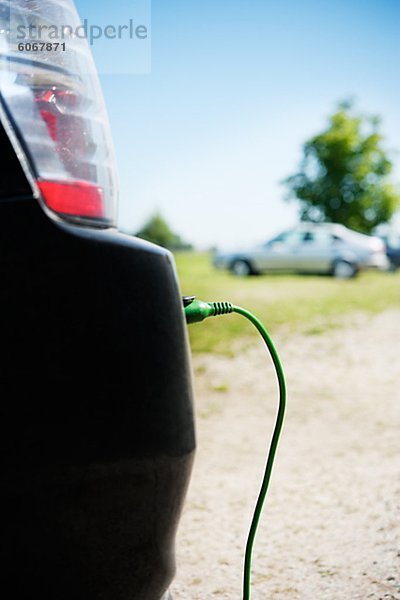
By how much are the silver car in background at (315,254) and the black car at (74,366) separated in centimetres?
1470

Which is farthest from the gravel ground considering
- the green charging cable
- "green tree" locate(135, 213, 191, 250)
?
"green tree" locate(135, 213, 191, 250)

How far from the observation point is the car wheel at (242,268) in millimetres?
16438

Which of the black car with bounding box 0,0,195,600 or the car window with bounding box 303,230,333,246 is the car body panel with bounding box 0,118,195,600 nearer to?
the black car with bounding box 0,0,195,600

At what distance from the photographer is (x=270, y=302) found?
29.3 ft

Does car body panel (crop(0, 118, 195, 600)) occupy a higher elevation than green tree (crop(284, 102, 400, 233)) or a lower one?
higher

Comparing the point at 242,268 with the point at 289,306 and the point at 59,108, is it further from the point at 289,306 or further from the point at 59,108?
the point at 59,108

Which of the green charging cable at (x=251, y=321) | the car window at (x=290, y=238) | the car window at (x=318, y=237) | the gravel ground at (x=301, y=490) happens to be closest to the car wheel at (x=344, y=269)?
the car window at (x=318, y=237)

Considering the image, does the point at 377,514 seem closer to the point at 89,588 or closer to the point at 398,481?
the point at 398,481

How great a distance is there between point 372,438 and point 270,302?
592 cm

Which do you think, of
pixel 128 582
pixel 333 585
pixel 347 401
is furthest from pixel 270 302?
pixel 128 582

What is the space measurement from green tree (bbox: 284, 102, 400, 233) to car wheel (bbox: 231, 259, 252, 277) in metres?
18.3

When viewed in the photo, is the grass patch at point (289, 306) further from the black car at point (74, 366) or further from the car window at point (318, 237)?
the black car at point (74, 366)

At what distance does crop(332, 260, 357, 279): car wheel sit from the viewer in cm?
1503

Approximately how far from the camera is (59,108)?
96 cm
